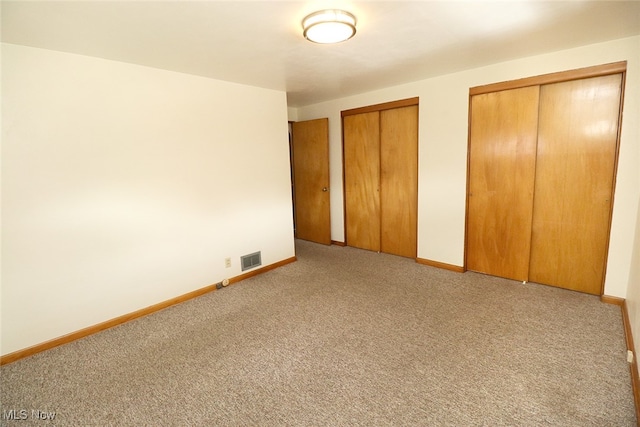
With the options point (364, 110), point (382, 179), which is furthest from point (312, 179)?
point (364, 110)

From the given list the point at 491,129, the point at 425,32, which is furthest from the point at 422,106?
the point at 425,32

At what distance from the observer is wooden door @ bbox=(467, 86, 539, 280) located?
3.09m

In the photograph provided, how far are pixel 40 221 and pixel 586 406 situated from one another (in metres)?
3.71

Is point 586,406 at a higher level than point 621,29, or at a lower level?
lower

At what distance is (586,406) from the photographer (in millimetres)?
1671

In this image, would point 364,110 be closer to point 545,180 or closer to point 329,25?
point 545,180

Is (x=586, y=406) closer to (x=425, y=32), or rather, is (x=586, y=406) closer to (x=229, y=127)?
(x=425, y=32)

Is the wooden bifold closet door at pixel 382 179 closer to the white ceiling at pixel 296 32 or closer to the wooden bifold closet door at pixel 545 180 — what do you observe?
the wooden bifold closet door at pixel 545 180

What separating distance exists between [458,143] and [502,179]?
0.61 m

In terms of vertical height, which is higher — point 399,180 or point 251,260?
point 399,180

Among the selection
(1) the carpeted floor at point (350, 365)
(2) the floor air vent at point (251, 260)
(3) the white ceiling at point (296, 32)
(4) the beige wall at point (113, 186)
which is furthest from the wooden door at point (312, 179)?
(1) the carpeted floor at point (350, 365)

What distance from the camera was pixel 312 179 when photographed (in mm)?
5062

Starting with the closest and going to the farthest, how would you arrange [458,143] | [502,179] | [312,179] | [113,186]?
[113,186] → [502,179] → [458,143] → [312,179]

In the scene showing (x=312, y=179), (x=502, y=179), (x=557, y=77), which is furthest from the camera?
(x=312, y=179)
